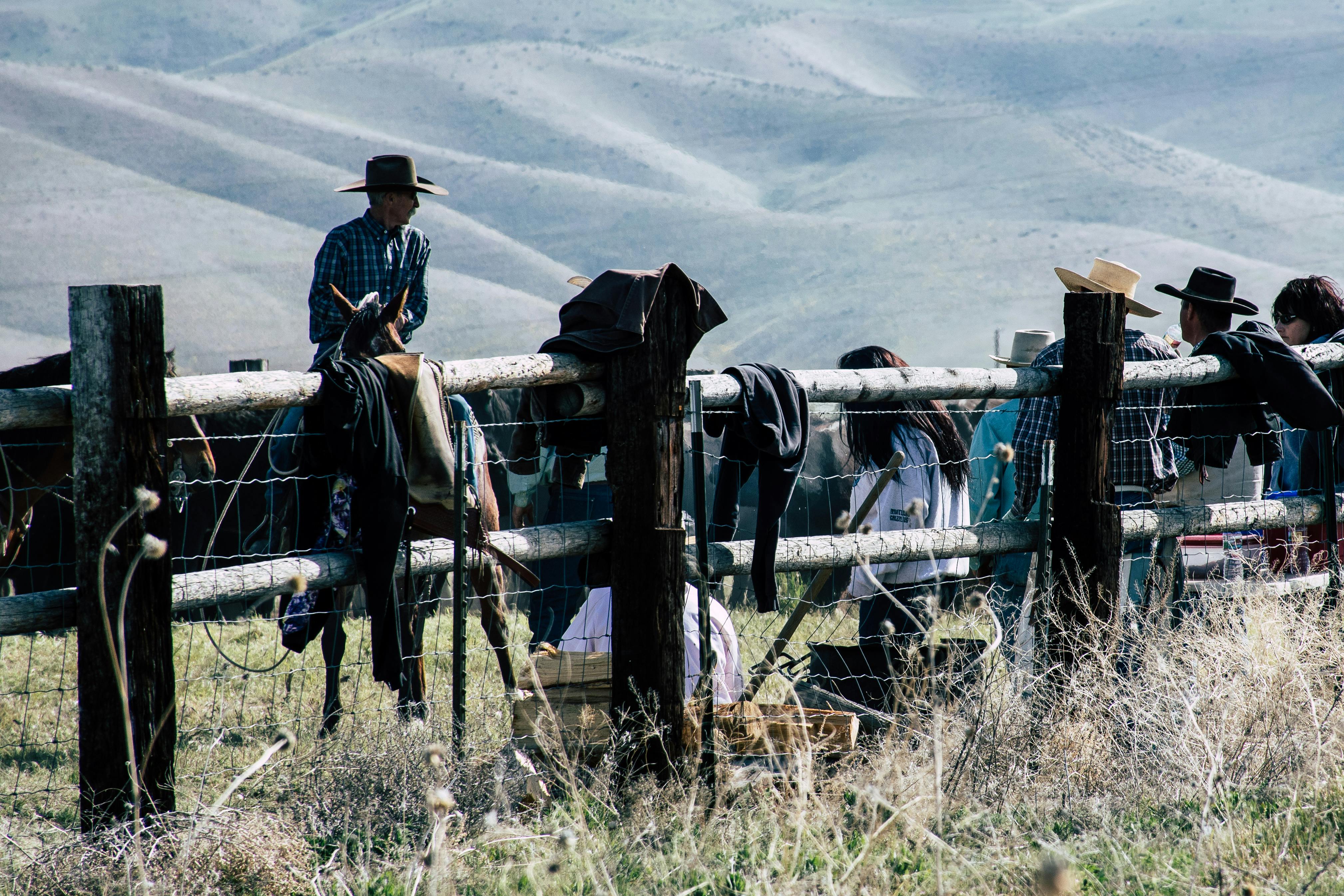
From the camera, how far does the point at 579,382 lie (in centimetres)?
373

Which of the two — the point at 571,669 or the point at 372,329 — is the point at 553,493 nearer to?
the point at 372,329

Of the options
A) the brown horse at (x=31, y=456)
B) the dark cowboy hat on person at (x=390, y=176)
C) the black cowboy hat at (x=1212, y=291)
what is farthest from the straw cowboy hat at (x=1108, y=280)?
the brown horse at (x=31, y=456)

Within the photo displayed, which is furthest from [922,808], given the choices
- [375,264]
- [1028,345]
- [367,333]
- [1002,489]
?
[1028,345]

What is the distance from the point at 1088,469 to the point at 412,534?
246cm

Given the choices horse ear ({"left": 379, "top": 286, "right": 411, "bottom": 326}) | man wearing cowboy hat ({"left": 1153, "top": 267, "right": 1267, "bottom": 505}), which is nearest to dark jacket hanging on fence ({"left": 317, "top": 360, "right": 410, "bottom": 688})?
horse ear ({"left": 379, "top": 286, "right": 411, "bottom": 326})

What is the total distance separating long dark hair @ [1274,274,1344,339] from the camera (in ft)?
19.4

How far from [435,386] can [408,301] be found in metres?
2.83

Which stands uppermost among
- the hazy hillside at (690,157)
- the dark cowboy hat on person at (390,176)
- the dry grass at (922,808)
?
the hazy hillside at (690,157)

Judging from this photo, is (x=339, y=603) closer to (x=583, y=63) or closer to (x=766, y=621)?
(x=766, y=621)

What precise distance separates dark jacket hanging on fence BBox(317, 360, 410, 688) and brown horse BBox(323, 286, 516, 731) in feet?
2.04

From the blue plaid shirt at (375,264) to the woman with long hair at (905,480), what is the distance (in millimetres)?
2262

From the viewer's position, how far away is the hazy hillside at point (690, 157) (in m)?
74.4

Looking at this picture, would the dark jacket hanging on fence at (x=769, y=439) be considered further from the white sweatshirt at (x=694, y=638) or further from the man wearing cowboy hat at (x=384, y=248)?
the man wearing cowboy hat at (x=384, y=248)

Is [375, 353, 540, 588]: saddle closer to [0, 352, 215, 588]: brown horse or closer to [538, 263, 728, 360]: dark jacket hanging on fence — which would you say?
[538, 263, 728, 360]: dark jacket hanging on fence
